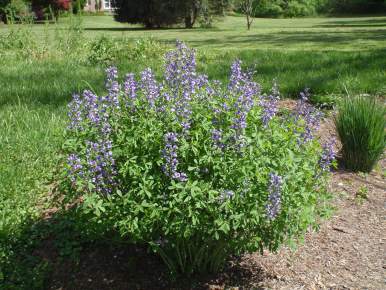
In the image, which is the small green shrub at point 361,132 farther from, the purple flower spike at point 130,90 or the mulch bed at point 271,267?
the purple flower spike at point 130,90

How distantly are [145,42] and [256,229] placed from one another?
24.9ft

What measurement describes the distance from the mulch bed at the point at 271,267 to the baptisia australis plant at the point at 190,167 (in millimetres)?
287

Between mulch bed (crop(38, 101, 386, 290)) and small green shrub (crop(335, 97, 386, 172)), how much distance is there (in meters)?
1.06

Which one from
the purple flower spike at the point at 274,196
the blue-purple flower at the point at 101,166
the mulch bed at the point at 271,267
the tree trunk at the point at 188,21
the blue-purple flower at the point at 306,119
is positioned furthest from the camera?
the tree trunk at the point at 188,21

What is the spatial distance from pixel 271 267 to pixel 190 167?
43.8 inches

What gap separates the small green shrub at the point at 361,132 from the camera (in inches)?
184

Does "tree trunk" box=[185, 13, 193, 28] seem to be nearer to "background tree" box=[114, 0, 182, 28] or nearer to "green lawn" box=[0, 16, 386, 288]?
"background tree" box=[114, 0, 182, 28]

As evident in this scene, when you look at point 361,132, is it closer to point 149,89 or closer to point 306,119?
point 306,119

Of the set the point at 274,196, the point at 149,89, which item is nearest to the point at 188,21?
the point at 149,89

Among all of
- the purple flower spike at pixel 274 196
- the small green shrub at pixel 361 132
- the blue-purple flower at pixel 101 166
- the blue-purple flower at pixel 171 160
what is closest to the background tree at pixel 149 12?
the small green shrub at pixel 361 132

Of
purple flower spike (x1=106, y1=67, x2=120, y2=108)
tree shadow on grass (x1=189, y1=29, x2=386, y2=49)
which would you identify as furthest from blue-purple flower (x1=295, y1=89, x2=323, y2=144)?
tree shadow on grass (x1=189, y1=29, x2=386, y2=49)

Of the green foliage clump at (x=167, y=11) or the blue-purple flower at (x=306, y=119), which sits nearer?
the blue-purple flower at (x=306, y=119)

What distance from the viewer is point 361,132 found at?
15.5ft

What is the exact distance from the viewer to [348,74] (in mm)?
7621
